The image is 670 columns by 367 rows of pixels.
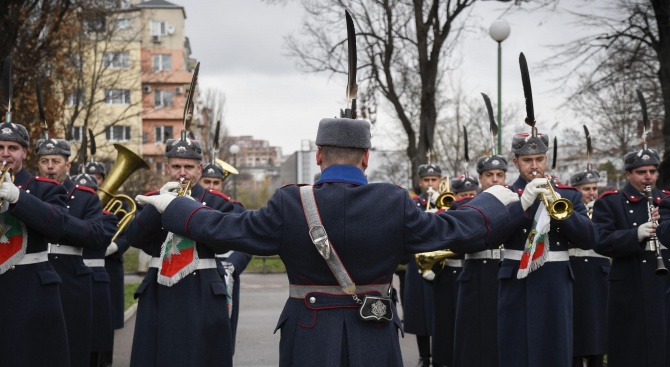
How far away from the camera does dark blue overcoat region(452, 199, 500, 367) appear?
8.75 m

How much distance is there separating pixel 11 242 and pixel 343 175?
A: 2.85m

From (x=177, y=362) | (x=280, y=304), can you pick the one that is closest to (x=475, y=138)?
(x=280, y=304)

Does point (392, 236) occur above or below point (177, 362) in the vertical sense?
above

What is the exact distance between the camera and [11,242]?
21.0ft

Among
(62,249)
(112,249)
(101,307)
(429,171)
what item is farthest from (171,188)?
(429,171)

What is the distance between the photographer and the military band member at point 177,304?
649 centimetres

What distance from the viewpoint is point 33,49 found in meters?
18.9

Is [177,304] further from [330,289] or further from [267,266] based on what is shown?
[267,266]

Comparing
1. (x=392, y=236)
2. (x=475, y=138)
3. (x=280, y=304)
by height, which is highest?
(x=475, y=138)

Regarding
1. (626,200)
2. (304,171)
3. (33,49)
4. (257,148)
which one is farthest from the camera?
(257,148)

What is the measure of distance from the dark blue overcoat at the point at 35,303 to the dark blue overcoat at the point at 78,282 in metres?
0.97

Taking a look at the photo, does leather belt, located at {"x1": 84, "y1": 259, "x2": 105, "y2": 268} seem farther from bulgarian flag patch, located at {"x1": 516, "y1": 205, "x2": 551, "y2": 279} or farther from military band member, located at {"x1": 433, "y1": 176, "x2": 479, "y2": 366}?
bulgarian flag patch, located at {"x1": 516, "y1": 205, "x2": 551, "y2": 279}

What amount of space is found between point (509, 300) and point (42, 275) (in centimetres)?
349

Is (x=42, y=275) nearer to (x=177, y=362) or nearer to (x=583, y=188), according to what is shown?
(x=177, y=362)
